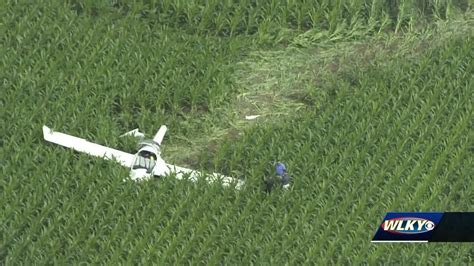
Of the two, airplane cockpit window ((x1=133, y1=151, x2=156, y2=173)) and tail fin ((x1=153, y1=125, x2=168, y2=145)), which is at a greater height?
tail fin ((x1=153, y1=125, x2=168, y2=145))

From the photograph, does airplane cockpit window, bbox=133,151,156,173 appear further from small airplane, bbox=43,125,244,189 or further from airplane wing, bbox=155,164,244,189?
airplane wing, bbox=155,164,244,189

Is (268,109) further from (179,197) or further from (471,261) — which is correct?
(471,261)

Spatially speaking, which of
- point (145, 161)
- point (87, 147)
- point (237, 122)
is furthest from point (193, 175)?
point (237, 122)

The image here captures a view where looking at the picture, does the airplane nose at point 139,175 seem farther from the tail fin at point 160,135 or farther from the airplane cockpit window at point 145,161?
the tail fin at point 160,135

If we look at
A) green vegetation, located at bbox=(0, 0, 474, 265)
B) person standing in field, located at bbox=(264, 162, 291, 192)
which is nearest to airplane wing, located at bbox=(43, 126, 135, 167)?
green vegetation, located at bbox=(0, 0, 474, 265)

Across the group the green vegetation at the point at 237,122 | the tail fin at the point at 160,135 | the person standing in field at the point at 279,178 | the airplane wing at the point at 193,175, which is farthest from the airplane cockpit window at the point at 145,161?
the person standing in field at the point at 279,178

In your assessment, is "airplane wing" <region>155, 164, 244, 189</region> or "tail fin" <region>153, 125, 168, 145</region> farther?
"tail fin" <region>153, 125, 168, 145</region>

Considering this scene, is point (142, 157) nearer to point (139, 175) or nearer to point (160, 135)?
point (139, 175)

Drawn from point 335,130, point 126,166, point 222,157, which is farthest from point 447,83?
point 126,166
